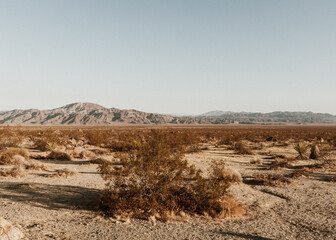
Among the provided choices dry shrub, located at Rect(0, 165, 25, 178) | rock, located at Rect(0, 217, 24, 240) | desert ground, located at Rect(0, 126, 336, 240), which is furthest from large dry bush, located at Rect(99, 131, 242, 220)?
dry shrub, located at Rect(0, 165, 25, 178)

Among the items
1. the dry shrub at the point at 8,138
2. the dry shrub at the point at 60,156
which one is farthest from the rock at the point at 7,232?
the dry shrub at the point at 8,138

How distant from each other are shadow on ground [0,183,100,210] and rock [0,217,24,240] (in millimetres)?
2390

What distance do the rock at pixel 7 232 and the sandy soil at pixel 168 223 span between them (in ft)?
1.30

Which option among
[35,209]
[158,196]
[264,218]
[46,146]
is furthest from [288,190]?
[46,146]

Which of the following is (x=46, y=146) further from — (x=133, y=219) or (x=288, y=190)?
(x=288, y=190)

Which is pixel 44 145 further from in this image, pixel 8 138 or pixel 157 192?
pixel 157 192

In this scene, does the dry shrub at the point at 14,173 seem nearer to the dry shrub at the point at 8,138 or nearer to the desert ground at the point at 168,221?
the desert ground at the point at 168,221

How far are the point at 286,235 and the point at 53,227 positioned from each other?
19.9 ft

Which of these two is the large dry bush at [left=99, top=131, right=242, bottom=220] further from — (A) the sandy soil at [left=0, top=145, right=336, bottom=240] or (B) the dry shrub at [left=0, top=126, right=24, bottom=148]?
(B) the dry shrub at [left=0, top=126, right=24, bottom=148]

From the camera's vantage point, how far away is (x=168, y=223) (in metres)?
6.59

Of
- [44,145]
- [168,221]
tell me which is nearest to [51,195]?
[168,221]

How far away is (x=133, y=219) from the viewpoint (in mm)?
6824

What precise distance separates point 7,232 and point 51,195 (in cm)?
409

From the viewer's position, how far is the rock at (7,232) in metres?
4.92
